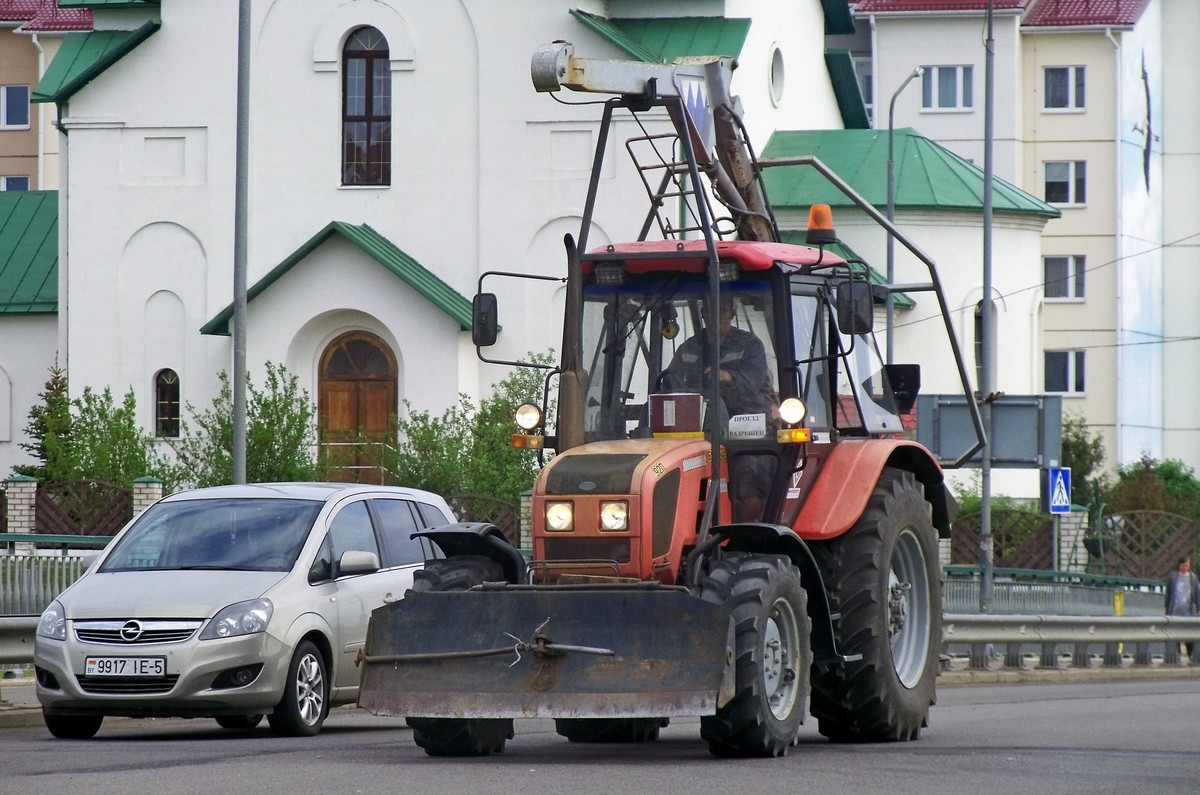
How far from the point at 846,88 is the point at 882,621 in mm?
41734

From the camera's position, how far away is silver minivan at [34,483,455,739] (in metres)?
12.8

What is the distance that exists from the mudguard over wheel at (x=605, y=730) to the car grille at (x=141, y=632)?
241 cm

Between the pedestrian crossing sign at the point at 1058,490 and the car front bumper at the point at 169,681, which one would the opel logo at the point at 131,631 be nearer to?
the car front bumper at the point at 169,681

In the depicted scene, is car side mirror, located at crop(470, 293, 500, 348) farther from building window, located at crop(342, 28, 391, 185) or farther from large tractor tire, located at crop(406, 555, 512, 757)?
building window, located at crop(342, 28, 391, 185)

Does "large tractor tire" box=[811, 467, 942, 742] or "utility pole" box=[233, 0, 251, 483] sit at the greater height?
"utility pole" box=[233, 0, 251, 483]

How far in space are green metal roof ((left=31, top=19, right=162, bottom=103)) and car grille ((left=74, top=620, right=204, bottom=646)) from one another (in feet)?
96.2

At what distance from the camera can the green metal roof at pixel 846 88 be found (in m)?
50.7

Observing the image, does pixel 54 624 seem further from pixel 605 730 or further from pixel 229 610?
pixel 605 730

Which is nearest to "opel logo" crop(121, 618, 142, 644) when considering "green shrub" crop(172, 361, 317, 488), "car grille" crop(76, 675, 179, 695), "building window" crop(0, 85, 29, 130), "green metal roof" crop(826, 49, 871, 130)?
"car grille" crop(76, 675, 179, 695)

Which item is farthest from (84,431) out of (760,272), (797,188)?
(760,272)

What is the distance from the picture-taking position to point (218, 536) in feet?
45.8

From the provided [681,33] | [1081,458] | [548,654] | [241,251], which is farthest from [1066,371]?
[548,654]

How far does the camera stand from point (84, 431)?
37.1 meters

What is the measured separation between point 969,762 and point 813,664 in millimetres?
1268
